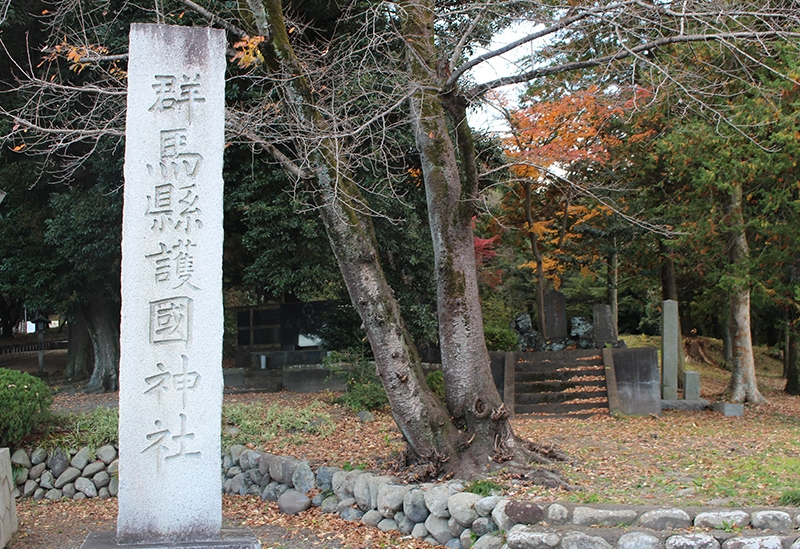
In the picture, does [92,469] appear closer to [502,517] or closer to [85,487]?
[85,487]

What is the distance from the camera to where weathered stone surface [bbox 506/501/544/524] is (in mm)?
6133

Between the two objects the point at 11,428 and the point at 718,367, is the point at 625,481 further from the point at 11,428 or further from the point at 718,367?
the point at 718,367

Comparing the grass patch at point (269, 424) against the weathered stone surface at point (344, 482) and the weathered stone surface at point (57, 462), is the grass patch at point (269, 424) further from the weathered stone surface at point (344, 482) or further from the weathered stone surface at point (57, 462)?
the weathered stone surface at point (57, 462)

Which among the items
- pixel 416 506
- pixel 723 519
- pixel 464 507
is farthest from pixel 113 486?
pixel 723 519

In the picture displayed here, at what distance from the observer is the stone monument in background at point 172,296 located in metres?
4.84

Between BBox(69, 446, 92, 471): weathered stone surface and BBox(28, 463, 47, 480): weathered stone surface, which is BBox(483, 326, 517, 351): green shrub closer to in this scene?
BBox(69, 446, 92, 471): weathered stone surface

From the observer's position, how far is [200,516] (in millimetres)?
4887

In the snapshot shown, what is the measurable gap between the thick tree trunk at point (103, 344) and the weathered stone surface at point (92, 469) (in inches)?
208

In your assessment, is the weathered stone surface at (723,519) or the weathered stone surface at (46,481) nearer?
the weathered stone surface at (723,519)

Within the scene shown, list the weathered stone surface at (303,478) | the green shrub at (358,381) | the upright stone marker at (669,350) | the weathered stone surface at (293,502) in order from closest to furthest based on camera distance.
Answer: the weathered stone surface at (293,502), the weathered stone surface at (303,478), the green shrub at (358,381), the upright stone marker at (669,350)

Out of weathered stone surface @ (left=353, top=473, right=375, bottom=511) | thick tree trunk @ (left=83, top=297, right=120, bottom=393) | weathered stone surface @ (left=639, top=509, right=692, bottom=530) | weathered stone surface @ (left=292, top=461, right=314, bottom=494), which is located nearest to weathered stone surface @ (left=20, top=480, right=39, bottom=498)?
weathered stone surface @ (left=292, top=461, right=314, bottom=494)

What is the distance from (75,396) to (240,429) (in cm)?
553

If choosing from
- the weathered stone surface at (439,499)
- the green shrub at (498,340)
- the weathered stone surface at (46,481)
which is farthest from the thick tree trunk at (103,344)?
the weathered stone surface at (439,499)

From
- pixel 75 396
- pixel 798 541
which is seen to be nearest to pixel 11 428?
pixel 75 396
